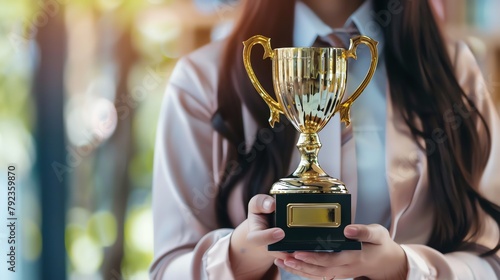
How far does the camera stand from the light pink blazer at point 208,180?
2.79 m

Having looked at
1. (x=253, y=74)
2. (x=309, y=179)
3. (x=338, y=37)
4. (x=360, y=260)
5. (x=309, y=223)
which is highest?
(x=338, y=37)

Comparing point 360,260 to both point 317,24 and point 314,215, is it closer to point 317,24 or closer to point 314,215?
point 314,215

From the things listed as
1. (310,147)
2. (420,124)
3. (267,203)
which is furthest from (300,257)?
(420,124)

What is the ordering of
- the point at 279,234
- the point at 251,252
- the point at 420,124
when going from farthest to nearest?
the point at 420,124 → the point at 251,252 → the point at 279,234

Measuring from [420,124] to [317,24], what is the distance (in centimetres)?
43

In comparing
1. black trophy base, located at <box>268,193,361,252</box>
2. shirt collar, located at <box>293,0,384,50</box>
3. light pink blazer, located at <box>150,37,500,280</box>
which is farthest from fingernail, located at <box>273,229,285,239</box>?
shirt collar, located at <box>293,0,384,50</box>

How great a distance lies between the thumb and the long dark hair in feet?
1.36

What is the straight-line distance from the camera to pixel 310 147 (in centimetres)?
239

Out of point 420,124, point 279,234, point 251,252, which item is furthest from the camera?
point 420,124

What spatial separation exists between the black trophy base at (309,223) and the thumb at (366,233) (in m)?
0.02

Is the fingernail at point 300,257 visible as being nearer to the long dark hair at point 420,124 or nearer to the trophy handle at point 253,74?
the trophy handle at point 253,74

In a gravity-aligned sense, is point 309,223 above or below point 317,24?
below

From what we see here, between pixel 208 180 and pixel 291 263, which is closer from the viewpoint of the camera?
pixel 291 263

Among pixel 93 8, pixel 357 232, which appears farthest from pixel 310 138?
pixel 93 8
